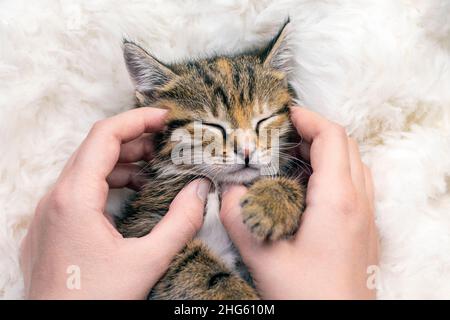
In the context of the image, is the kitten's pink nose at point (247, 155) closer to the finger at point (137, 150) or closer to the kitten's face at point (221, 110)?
the kitten's face at point (221, 110)

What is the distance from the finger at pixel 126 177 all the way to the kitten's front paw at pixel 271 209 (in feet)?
1.30

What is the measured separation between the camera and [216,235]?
124 cm

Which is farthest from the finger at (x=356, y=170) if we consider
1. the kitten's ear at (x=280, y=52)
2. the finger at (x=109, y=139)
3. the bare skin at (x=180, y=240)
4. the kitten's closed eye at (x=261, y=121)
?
the finger at (x=109, y=139)

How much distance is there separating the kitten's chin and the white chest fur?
60 millimetres

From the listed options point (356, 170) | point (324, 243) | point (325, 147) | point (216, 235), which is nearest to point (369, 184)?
point (356, 170)

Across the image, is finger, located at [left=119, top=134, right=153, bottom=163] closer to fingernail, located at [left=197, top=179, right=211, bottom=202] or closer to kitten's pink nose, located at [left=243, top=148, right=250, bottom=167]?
fingernail, located at [left=197, top=179, right=211, bottom=202]

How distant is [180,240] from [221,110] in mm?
369

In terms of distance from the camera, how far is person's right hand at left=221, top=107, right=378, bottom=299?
1.00m

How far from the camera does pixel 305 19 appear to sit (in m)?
1.46
